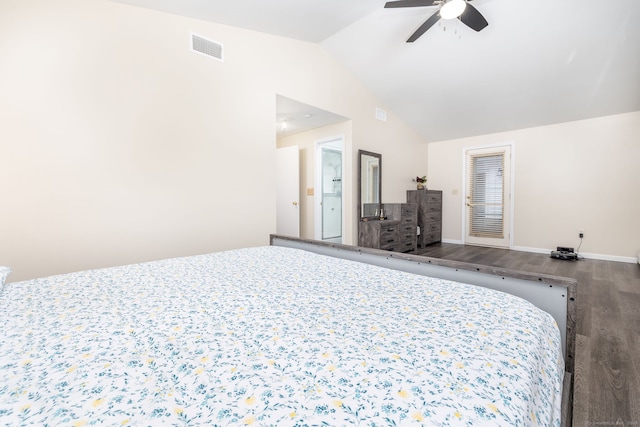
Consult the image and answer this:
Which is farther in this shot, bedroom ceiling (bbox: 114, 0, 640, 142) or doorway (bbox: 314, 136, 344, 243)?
doorway (bbox: 314, 136, 344, 243)

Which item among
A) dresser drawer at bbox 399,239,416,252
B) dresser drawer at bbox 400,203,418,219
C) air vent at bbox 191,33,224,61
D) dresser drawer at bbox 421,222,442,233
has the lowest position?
dresser drawer at bbox 399,239,416,252

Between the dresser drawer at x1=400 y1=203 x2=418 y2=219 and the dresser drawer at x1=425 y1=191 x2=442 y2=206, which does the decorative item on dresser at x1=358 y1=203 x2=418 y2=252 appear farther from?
the dresser drawer at x1=425 y1=191 x2=442 y2=206

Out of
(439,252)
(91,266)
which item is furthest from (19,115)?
(439,252)

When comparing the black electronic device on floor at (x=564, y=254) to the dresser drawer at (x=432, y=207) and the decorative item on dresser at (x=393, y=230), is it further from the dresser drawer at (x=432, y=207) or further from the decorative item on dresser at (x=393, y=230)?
the decorative item on dresser at (x=393, y=230)

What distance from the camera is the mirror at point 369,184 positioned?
4.31m

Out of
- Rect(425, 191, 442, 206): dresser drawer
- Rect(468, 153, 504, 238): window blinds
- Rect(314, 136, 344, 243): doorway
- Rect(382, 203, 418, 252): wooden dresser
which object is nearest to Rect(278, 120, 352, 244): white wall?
Rect(314, 136, 344, 243): doorway

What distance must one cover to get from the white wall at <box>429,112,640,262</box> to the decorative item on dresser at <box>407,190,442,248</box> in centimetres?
129

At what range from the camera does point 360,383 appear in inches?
23.6

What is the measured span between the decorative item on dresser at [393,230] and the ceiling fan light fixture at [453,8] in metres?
2.54

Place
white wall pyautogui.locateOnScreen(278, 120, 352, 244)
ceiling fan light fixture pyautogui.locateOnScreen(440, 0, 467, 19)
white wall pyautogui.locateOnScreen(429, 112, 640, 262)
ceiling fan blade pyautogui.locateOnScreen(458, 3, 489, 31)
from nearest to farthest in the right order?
ceiling fan light fixture pyautogui.locateOnScreen(440, 0, 467, 19), ceiling fan blade pyautogui.locateOnScreen(458, 3, 489, 31), white wall pyautogui.locateOnScreen(429, 112, 640, 262), white wall pyautogui.locateOnScreen(278, 120, 352, 244)

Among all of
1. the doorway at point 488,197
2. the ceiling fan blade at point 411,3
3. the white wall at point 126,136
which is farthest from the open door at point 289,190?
the doorway at point 488,197

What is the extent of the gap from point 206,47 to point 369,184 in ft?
9.26

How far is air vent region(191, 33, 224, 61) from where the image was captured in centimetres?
262

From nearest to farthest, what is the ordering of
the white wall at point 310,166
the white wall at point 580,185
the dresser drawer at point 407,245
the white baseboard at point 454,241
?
1. the white wall at point 580,185
2. the white wall at point 310,166
3. the dresser drawer at point 407,245
4. the white baseboard at point 454,241
